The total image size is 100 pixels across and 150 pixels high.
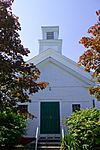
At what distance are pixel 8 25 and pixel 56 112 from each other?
9719 millimetres

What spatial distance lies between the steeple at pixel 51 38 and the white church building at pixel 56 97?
15.8ft

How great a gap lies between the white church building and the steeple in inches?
190

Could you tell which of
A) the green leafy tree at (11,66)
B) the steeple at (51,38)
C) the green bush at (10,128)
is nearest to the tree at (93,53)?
the green leafy tree at (11,66)

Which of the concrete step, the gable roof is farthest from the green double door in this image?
the concrete step

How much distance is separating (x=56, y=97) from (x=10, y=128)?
512 cm

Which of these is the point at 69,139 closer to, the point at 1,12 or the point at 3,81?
the point at 3,81

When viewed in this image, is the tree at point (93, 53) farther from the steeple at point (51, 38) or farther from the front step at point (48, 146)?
the steeple at point (51, 38)

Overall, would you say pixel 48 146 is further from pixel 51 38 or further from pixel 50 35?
pixel 50 35

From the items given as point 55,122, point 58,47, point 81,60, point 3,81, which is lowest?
point 55,122

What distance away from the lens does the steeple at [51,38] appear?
74.7 feet

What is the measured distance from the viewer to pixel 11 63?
7.81 metres

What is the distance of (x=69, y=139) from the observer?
36.2ft

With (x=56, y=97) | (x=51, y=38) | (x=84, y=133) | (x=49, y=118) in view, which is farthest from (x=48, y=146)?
(x=51, y=38)

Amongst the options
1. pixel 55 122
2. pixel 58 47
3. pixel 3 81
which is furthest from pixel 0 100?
pixel 58 47
